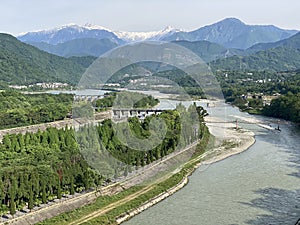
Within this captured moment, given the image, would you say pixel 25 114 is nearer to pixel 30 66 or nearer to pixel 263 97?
pixel 263 97

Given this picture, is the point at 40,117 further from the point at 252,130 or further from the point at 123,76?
the point at 123,76

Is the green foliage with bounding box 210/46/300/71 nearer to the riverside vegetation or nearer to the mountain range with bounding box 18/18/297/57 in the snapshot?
the riverside vegetation

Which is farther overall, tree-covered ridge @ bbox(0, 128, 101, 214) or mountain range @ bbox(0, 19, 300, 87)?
mountain range @ bbox(0, 19, 300, 87)

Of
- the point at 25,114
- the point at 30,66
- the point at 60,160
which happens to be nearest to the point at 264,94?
the point at 25,114

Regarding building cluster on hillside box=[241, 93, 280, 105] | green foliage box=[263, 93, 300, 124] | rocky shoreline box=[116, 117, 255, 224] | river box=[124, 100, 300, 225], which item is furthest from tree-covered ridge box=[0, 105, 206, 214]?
building cluster on hillside box=[241, 93, 280, 105]

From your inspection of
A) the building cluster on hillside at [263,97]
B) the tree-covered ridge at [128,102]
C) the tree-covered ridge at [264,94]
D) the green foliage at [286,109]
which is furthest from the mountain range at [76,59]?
the green foliage at [286,109]
